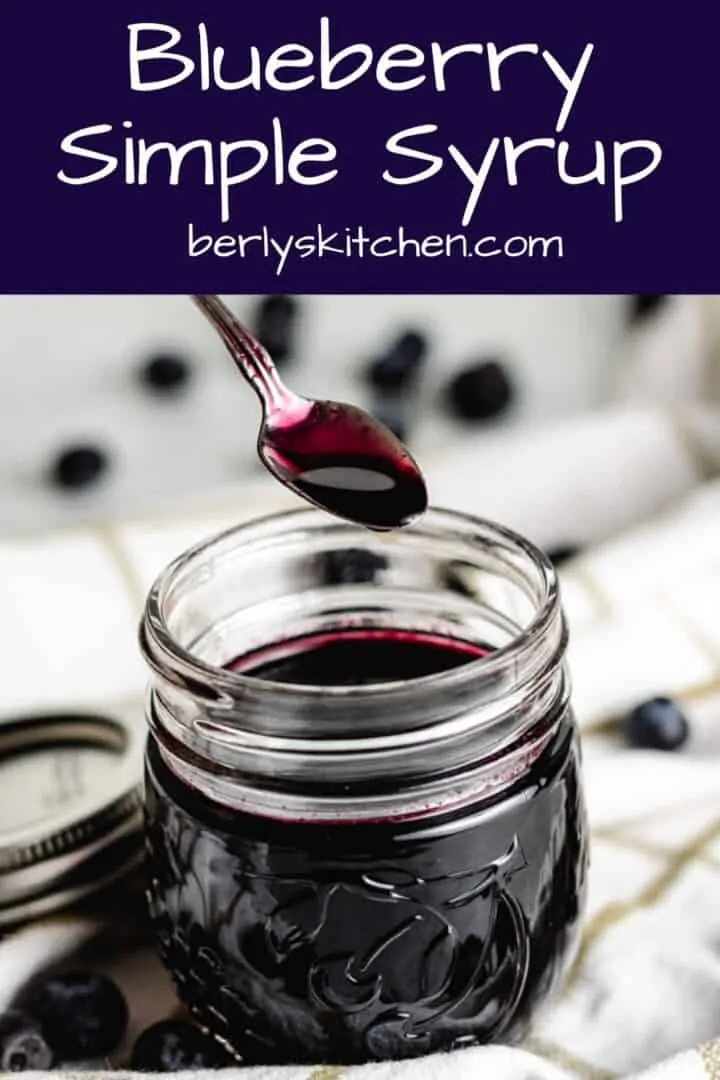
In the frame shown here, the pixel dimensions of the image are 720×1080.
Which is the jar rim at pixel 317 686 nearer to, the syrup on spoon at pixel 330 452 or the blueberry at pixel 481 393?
the syrup on spoon at pixel 330 452

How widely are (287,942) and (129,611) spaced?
1.85ft

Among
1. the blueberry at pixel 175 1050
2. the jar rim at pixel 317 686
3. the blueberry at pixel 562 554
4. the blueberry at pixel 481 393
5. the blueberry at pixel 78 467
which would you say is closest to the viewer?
the jar rim at pixel 317 686

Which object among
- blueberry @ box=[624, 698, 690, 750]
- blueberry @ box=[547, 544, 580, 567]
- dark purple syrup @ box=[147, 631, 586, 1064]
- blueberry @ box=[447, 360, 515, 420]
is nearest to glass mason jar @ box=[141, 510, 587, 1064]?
dark purple syrup @ box=[147, 631, 586, 1064]

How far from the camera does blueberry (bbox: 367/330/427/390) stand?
1.77m

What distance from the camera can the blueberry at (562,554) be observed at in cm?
137

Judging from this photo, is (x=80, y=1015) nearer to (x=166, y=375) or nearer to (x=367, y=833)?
(x=367, y=833)

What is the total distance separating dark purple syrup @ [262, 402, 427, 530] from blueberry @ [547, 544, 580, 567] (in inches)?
22.2

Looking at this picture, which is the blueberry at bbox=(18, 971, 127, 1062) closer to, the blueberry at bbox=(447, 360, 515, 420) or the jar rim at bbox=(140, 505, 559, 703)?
the jar rim at bbox=(140, 505, 559, 703)

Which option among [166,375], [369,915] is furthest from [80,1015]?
[166,375]

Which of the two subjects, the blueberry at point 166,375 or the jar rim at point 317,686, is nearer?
the jar rim at point 317,686

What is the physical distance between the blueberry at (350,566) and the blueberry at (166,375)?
93cm

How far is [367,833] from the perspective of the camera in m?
0.69

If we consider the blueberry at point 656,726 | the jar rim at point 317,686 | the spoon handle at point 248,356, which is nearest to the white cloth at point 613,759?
the blueberry at point 656,726

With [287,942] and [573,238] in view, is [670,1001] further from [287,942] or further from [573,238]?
[573,238]
